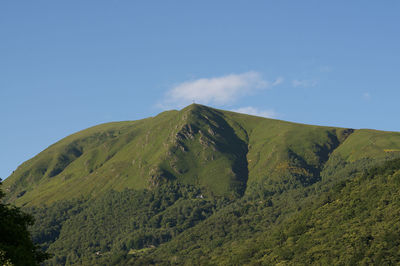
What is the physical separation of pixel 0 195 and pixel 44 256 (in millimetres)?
9801

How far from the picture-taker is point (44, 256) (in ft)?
207

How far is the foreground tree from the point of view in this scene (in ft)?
163

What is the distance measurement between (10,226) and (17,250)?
684 centimetres

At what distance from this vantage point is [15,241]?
190 feet

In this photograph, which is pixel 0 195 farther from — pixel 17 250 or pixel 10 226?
pixel 17 250

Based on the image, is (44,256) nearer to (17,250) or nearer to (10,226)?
(10,226)

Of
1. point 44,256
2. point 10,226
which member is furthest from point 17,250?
point 44,256

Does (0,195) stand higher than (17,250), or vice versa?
(0,195)

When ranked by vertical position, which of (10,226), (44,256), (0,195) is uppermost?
(0,195)

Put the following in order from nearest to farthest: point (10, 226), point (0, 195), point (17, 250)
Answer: point (17, 250) < point (10, 226) < point (0, 195)

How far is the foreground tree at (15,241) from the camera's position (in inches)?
1959

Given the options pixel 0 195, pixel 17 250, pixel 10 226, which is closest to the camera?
pixel 17 250

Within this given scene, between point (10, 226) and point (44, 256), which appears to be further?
point (44, 256)

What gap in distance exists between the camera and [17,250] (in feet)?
169
